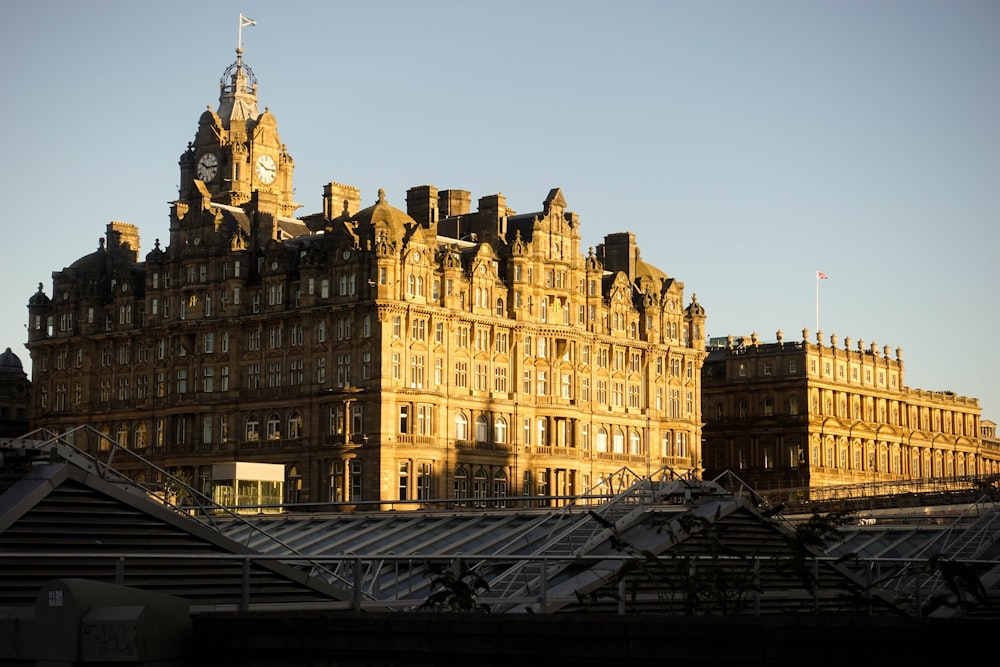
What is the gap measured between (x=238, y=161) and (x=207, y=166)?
3.03 m

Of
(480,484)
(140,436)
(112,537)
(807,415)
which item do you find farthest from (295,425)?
(112,537)

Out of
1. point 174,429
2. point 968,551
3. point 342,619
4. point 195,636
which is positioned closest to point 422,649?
point 342,619

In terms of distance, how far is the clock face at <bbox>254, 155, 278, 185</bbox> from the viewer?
146750mm

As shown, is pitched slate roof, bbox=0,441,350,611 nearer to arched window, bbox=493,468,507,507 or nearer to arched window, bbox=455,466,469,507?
arched window, bbox=455,466,469,507

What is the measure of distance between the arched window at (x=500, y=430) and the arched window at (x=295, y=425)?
1407 centimetres

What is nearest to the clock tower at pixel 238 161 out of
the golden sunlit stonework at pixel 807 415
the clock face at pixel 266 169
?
the clock face at pixel 266 169

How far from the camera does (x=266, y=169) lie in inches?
5807

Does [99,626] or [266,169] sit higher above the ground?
[266,169]

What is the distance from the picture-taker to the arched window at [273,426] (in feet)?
422

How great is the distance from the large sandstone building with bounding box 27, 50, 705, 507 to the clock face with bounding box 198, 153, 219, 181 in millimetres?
221

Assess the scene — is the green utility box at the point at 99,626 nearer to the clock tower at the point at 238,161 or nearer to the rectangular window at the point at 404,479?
the rectangular window at the point at 404,479

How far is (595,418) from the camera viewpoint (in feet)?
460

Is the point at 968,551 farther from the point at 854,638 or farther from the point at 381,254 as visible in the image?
the point at 381,254

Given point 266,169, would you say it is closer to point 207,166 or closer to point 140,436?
point 207,166
